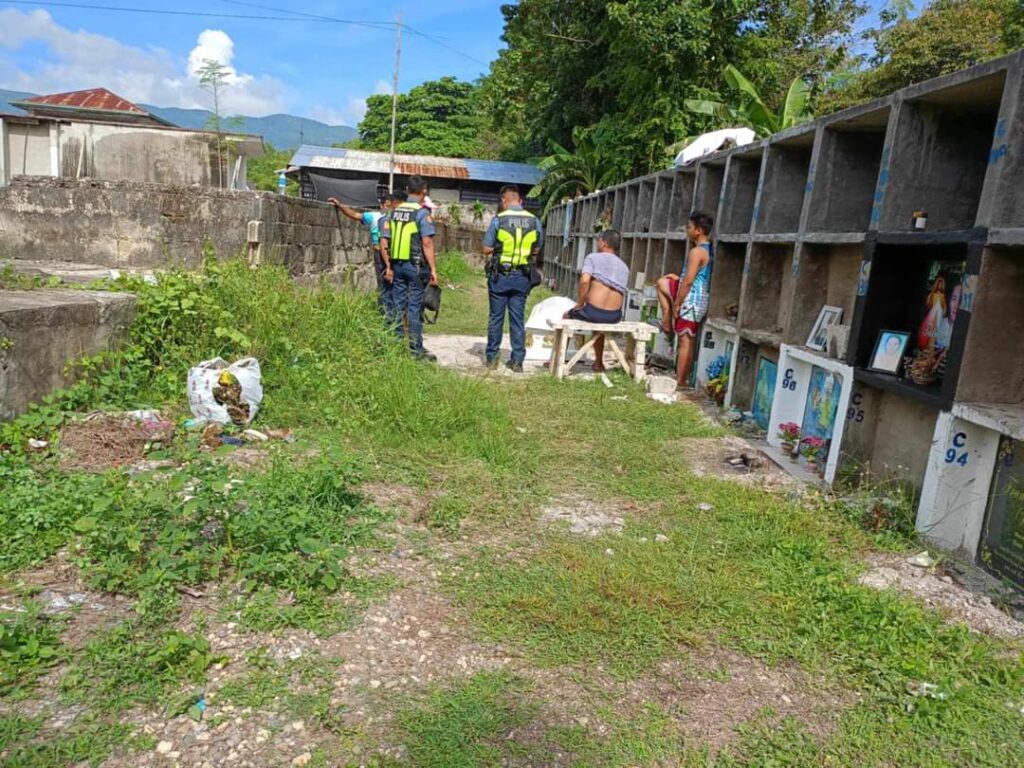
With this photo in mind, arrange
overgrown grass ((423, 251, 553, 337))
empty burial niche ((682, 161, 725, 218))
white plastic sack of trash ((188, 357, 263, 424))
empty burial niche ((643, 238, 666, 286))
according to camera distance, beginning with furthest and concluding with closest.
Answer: overgrown grass ((423, 251, 553, 337)), empty burial niche ((643, 238, 666, 286)), empty burial niche ((682, 161, 725, 218)), white plastic sack of trash ((188, 357, 263, 424))

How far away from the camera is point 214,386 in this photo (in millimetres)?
4586

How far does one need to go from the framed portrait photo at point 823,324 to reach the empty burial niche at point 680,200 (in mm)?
3303

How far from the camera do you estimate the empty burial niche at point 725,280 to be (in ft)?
22.6

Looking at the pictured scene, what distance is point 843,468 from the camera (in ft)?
14.9

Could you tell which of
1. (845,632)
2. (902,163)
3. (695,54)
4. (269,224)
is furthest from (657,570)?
(695,54)

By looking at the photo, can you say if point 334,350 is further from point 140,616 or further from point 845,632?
point 845,632

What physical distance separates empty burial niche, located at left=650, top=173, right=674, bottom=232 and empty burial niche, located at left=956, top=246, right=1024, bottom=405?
18.9 feet

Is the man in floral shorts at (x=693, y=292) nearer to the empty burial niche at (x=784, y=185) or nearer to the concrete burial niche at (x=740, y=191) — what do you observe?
the concrete burial niche at (x=740, y=191)

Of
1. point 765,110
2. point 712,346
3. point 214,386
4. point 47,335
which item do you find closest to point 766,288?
point 712,346

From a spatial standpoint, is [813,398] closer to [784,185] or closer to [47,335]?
[784,185]

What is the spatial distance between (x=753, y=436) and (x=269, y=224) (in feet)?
15.7

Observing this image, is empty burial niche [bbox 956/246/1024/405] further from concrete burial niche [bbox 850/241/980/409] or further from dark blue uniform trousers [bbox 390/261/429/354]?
dark blue uniform trousers [bbox 390/261/429/354]

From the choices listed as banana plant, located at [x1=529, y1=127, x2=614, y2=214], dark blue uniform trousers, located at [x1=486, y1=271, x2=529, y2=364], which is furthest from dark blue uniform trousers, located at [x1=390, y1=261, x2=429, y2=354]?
banana plant, located at [x1=529, y1=127, x2=614, y2=214]

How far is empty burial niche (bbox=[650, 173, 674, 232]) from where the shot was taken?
9.03m
